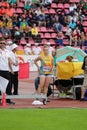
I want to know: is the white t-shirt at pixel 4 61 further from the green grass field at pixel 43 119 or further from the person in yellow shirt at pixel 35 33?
the person in yellow shirt at pixel 35 33

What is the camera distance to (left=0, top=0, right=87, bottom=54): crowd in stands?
118ft

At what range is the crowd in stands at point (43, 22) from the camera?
118 ft

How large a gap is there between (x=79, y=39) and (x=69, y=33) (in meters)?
1.04

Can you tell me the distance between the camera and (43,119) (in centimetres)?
1240

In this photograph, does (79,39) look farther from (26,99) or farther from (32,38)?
(26,99)

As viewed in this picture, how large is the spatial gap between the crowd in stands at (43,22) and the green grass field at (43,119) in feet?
68.8

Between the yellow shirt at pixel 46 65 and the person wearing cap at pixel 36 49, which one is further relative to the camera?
the person wearing cap at pixel 36 49

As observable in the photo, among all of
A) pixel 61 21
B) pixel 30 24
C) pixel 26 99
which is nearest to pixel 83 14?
pixel 61 21

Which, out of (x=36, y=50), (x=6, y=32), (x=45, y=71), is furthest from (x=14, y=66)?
(x=6, y=32)

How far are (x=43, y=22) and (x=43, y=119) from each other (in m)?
26.2

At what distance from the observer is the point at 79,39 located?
37781 millimetres

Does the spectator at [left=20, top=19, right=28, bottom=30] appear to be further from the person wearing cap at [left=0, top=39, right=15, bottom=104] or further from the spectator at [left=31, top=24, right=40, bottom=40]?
the person wearing cap at [left=0, top=39, right=15, bottom=104]

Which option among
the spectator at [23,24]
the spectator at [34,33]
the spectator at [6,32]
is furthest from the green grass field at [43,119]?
the spectator at [34,33]

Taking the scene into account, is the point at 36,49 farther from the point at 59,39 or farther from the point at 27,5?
the point at 27,5
